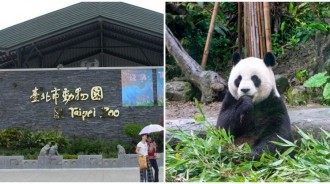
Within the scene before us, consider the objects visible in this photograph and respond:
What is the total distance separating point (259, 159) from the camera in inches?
226

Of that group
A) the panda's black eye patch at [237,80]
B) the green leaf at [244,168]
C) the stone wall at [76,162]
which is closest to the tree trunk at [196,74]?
the panda's black eye patch at [237,80]

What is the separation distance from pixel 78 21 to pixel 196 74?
599 cm

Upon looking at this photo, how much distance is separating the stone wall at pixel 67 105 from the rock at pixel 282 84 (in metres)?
5.61

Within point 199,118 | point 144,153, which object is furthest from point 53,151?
point 199,118

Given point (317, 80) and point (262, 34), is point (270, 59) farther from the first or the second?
point (317, 80)

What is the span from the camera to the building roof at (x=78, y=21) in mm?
11719

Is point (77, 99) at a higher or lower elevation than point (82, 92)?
lower

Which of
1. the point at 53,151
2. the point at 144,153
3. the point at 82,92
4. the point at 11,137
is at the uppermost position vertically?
the point at 82,92

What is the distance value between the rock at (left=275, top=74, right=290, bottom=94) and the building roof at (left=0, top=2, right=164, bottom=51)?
5.85 meters

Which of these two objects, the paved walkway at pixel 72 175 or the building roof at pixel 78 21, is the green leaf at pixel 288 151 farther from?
the building roof at pixel 78 21

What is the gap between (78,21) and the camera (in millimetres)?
11805

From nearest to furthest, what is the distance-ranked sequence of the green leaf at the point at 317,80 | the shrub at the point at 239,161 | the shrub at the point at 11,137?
the shrub at the point at 239,161
the green leaf at the point at 317,80
the shrub at the point at 11,137

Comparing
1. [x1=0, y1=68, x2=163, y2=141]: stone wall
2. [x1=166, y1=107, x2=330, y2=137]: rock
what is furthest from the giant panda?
[x1=0, y1=68, x2=163, y2=141]: stone wall

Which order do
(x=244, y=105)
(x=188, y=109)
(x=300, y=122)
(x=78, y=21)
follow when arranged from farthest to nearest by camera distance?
(x=78, y=21)
(x=188, y=109)
(x=300, y=122)
(x=244, y=105)
